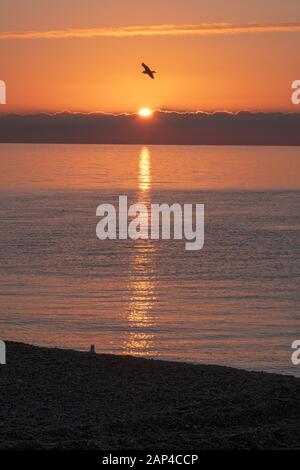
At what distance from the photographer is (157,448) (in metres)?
11.8

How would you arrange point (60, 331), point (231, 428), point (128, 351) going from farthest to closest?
point (60, 331) < point (128, 351) < point (231, 428)

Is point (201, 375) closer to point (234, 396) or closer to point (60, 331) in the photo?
point (234, 396)

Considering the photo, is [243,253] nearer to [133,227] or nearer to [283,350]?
[133,227]

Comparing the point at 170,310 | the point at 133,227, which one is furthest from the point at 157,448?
the point at 133,227

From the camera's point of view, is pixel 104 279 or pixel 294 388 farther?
pixel 104 279

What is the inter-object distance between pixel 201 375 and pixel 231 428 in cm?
304

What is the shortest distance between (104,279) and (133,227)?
27.8m

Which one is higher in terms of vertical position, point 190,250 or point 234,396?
point 190,250

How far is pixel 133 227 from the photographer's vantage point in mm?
67688
